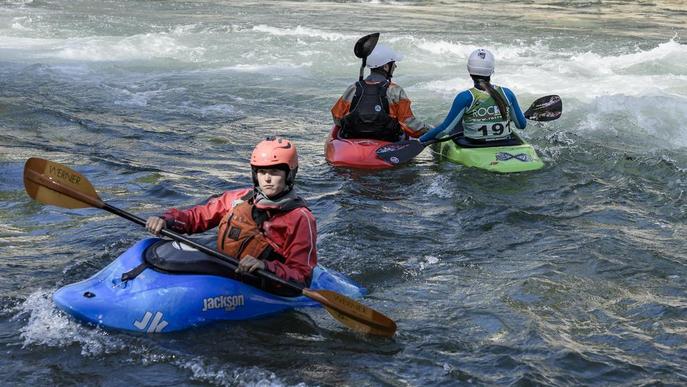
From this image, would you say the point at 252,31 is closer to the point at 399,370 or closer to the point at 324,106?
the point at 324,106

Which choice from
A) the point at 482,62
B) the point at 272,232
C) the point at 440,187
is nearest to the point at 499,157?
the point at 440,187

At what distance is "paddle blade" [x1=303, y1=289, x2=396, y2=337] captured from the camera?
15.2 ft

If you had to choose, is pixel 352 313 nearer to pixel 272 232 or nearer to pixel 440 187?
pixel 272 232

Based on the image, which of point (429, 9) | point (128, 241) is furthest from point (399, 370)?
point (429, 9)

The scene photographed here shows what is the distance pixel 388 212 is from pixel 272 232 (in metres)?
2.78

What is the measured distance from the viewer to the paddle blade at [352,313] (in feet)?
15.2

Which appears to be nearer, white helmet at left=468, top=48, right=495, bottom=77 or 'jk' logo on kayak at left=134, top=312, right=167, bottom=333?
'jk' logo on kayak at left=134, top=312, right=167, bottom=333

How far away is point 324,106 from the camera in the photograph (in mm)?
12453

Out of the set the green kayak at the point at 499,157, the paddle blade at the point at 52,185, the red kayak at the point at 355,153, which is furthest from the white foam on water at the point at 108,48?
the paddle blade at the point at 52,185

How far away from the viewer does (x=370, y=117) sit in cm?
884

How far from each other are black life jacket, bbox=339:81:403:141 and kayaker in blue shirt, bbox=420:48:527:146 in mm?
433

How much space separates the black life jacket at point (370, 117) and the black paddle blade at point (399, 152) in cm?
28

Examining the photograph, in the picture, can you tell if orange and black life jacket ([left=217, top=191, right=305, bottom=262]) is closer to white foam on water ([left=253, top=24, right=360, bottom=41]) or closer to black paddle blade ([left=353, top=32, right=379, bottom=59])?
black paddle blade ([left=353, top=32, right=379, bottom=59])

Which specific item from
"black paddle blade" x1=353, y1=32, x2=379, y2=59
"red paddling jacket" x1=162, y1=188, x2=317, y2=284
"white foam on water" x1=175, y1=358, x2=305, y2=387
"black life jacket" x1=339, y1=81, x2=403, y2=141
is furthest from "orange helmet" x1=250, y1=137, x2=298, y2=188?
"black paddle blade" x1=353, y1=32, x2=379, y2=59
